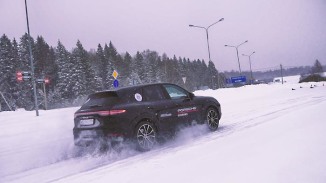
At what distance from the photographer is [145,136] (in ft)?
23.7

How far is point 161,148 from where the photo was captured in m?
7.21

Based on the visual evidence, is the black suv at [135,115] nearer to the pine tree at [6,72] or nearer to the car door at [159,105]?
the car door at [159,105]

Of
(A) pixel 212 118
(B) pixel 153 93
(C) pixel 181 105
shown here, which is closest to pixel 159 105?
(B) pixel 153 93

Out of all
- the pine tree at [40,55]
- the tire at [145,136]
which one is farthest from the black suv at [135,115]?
the pine tree at [40,55]

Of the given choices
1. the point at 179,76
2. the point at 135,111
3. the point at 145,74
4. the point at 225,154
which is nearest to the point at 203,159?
the point at 225,154

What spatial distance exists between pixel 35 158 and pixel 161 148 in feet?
10.6

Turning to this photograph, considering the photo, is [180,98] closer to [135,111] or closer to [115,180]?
[135,111]

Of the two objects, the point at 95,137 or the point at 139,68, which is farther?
the point at 139,68

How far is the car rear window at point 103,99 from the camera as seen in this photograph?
23.0 feet

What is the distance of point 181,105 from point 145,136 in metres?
1.54

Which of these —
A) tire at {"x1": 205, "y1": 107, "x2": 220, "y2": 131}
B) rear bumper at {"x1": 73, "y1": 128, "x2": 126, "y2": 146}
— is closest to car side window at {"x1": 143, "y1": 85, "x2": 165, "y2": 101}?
rear bumper at {"x1": 73, "y1": 128, "x2": 126, "y2": 146}

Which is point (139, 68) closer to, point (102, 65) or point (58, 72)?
point (102, 65)

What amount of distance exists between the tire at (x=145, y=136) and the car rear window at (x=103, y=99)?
83 cm

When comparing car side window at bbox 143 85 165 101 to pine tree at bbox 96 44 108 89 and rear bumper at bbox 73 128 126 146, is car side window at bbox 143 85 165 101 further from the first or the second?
pine tree at bbox 96 44 108 89
